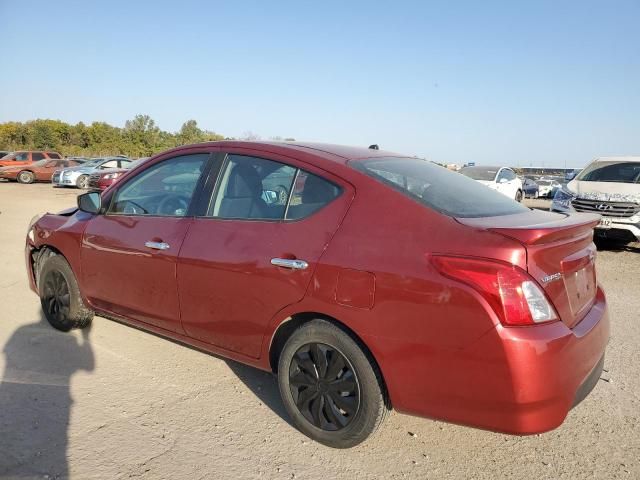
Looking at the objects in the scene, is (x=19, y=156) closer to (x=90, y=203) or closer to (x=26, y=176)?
(x=26, y=176)

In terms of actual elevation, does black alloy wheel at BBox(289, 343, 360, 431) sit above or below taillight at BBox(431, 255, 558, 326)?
below

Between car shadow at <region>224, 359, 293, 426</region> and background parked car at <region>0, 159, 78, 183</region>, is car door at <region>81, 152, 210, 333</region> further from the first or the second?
background parked car at <region>0, 159, 78, 183</region>

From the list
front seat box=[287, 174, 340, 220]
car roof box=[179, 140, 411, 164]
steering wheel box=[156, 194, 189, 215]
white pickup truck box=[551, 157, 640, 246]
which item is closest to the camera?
front seat box=[287, 174, 340, 220]

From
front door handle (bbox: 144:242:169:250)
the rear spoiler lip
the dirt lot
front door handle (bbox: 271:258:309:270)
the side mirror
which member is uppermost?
the rear spoiler lip

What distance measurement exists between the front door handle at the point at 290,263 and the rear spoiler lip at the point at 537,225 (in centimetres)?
82

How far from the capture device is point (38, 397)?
10.4 feet

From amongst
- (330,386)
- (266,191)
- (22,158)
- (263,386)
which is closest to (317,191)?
(266,191)

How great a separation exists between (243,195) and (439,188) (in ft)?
3.97

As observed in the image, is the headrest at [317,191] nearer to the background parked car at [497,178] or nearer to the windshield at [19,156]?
the background parked car at [497,178]

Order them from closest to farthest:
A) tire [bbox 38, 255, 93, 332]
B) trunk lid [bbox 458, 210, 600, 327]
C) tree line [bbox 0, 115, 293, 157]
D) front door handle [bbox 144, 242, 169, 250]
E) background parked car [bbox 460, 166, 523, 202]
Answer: trunk lid [bbox 458, 210, 600, 327] → front door handle [bbox 144, 242, 169, 250] → tire [bbox 38, 255, 93, 332] → background parked car [bbox 460, 166, 523, 202] → tree line [bbox 0, 115, 293, 157]

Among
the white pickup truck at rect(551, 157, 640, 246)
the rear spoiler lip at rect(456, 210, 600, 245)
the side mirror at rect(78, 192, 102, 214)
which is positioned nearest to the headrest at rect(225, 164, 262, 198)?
the rear spoiler lip at rect(456, 210, 600, 245)

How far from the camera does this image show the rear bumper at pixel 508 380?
209 centimetres

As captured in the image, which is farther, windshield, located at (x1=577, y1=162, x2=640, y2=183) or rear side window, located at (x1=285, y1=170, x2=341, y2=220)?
windshield, located at (x1=577, y1=162, x2=640, y2=183)

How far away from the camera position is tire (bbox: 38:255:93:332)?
413 cm
